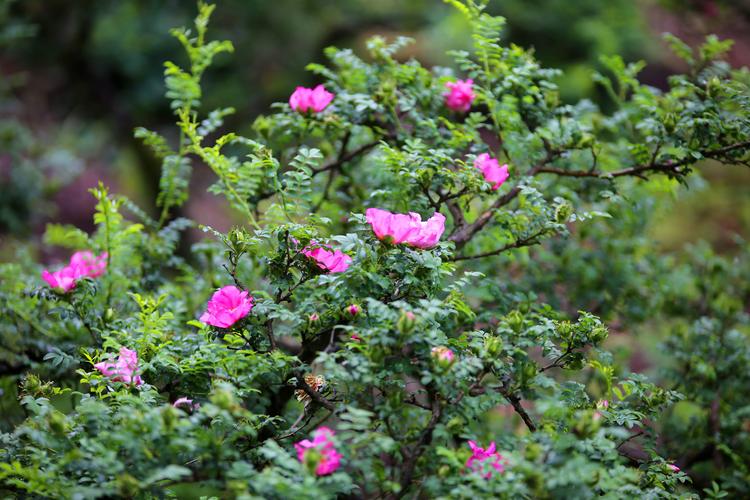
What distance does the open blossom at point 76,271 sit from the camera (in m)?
1.21

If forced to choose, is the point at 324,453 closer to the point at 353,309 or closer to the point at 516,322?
the point at 353,309

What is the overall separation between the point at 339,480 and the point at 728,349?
48.6 inches

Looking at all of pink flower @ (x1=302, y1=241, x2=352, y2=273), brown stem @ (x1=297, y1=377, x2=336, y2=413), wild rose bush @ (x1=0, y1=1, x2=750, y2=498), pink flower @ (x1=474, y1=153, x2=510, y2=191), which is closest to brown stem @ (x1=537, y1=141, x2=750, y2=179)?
wild rose bush @ (x1=0, y1=1, x2=750, y2=498)

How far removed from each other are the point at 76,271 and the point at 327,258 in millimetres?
505

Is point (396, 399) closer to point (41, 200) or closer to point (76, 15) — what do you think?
point (41, 200)

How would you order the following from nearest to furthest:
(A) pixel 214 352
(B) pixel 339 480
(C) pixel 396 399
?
(B) pixel 339 480 → (C) pixel 396 399 → (A) pixel 214 352

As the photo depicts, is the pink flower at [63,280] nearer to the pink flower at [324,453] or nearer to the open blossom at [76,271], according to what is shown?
the open blossom at [76,271]

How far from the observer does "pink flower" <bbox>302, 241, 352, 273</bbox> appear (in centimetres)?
104

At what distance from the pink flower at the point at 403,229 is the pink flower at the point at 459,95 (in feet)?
1.44

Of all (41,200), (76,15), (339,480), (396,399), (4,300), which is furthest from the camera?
(76,15)

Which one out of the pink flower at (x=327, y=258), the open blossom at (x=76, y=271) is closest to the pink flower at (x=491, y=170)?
the pink flower at (x=327, y=258)

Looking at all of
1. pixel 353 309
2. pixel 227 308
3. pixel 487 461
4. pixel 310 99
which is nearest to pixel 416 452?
pixel 487 461

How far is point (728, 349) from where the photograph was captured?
166 centimetres

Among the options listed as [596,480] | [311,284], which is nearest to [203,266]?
[311,284]
